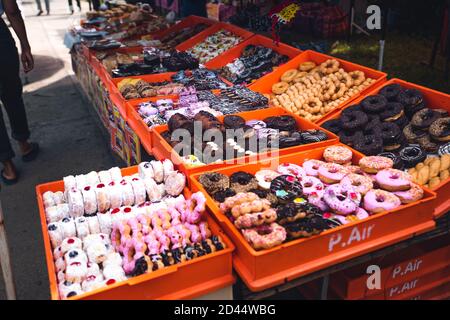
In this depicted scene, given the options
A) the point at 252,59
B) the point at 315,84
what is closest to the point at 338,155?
the point at 315,84

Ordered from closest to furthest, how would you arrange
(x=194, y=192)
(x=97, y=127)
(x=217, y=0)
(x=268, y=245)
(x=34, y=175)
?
(x=268, y=245) < (x=194, y=192) < (x=34, y=175) < (x=97, y=127) < (x=217, y=0)

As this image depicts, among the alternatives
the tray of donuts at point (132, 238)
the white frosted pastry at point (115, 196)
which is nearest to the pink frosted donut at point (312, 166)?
the tray of donuts at point (132, 238)

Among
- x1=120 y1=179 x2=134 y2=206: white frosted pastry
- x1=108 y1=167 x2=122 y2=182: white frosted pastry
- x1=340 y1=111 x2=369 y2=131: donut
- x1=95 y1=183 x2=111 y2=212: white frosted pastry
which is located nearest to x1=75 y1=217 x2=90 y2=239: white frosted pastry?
x1=95 y1=183 x2=111 y2=212: white frosted pastry

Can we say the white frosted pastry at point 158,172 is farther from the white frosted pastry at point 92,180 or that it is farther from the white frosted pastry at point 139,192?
the white frosted pastry at point 92,180

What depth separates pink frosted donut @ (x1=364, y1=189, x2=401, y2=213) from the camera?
2.20 metres

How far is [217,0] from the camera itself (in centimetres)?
1184

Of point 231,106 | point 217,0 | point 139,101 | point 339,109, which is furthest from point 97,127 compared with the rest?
point 217,0

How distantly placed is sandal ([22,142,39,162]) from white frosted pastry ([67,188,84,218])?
133 inches

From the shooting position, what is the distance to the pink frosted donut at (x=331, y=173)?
2.49 meters

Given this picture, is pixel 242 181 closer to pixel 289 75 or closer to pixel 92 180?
pixel 92 180

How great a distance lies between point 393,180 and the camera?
7.73 ft

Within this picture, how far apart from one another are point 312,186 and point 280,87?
2.04 meters
